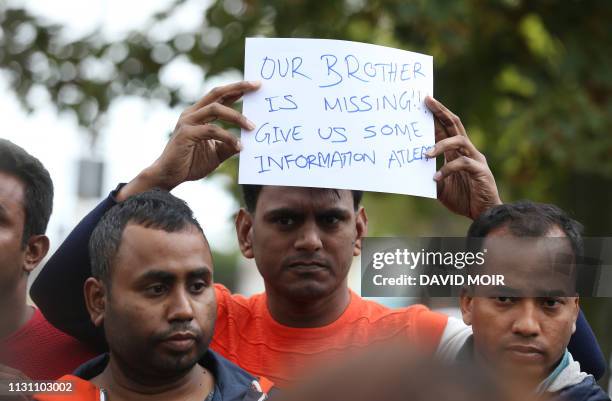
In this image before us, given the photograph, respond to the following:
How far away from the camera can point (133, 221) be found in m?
2.78

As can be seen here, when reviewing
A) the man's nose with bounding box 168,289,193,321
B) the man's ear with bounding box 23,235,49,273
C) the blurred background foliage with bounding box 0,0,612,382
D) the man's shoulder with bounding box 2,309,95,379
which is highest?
the blurred background foliage with bounding box 0,0,612,382

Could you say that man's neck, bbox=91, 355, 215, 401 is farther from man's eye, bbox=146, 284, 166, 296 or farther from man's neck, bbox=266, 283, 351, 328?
man's neck, bbox=266, 283, 351, 328

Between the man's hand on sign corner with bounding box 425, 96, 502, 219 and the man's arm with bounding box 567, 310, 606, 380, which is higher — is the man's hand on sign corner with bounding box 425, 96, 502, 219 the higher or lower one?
the higher one

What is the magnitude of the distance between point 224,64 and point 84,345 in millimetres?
4958

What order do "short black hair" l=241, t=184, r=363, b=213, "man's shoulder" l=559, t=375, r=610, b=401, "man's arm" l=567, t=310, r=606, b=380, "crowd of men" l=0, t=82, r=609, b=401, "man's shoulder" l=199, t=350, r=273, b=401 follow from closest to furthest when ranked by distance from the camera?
1. "man's shoulder" l=559, t=375, r=610, b=401
2. "crowd of men" l=0, t=82, r=609, b=401
3. "man's shoulder" l=199, t=350, r=273, b=401
4. "man's arm" l=567, t=310, r=606, b=380
5. "short black hair" l=241, t=184, r=363, b=213

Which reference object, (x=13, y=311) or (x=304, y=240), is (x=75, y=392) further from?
Answer: (x=304, y=240)

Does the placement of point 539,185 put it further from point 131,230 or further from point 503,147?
point 131,230

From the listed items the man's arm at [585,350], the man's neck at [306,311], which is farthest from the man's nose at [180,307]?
the man's arm at [585,350]

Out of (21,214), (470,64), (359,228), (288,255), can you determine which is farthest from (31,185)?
(470,64)

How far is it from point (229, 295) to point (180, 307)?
70cm

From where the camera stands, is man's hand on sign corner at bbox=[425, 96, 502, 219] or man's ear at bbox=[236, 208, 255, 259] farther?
man's ear at bbox=[236, 208, 255, 259]

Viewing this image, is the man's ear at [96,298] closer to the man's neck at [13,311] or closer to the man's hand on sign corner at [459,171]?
the man's neck at [13,311]

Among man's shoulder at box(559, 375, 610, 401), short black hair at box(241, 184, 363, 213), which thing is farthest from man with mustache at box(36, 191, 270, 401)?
man's shoulder at box(559, 375, 610, 401)

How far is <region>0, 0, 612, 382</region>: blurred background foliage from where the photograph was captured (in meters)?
7.61
